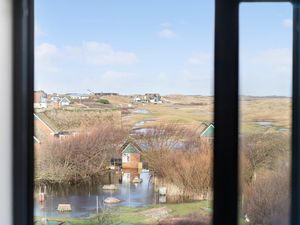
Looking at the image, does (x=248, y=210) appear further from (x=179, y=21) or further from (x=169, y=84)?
(x=179, y=21)

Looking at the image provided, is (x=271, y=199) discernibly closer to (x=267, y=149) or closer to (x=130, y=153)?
(x=267, y=149)

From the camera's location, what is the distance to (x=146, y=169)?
1857 millimetres

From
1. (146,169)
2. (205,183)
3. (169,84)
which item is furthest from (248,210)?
(169,84)

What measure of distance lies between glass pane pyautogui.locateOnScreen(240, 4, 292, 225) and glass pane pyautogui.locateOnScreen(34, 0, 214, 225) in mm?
269

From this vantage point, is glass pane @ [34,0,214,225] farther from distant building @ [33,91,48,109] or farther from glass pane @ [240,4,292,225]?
glass pane @ [240,4,292,225]

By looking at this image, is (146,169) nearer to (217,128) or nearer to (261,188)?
(217,128)

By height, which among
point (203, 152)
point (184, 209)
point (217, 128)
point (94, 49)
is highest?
point (94, 49)

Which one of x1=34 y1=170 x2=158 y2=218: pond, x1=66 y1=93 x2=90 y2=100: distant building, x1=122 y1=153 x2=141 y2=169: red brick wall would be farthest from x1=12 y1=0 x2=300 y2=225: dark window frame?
x1=122 y1=153 x2=141 y2=169: red brick wall

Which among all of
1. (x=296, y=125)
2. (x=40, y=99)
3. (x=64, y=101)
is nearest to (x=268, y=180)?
(x=296, y=125)

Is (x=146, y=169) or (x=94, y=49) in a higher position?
(x=94, y=49)

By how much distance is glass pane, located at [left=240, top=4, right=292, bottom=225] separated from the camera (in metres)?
1.80

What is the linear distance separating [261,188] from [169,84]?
27.6 inches

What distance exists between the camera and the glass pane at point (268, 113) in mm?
1802

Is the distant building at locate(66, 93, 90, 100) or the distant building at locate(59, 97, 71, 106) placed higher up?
the distant building at locate(66, 93, 90, 100)
